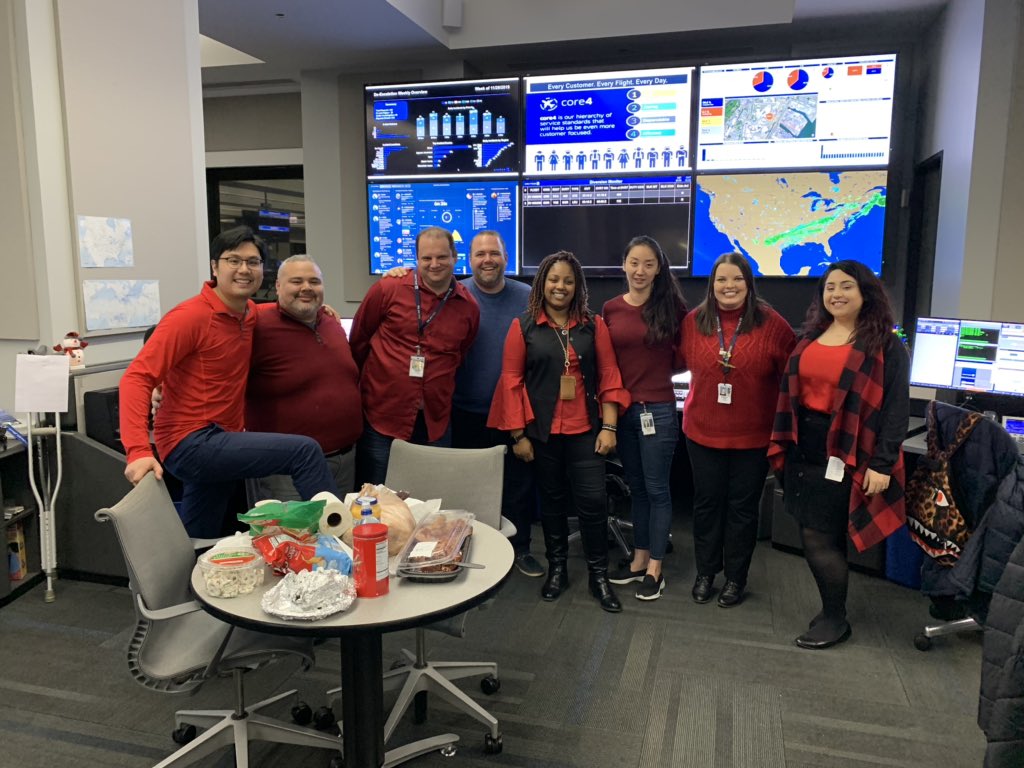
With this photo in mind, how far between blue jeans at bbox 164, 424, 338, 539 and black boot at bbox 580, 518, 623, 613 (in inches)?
44.7

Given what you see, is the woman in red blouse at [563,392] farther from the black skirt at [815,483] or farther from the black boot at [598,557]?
the black skirt at [815,483]

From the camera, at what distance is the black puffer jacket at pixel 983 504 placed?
2346mm

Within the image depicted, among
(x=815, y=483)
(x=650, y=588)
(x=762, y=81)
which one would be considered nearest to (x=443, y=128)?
(x=762, y=81)

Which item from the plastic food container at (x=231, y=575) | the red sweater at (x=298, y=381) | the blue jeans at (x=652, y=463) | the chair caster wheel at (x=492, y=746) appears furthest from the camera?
the blue jeans at (x=652, y=463)

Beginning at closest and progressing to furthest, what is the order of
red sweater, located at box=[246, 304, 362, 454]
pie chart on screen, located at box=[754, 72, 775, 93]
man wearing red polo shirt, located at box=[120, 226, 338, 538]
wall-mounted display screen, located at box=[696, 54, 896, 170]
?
1. man wearing red polo shirt, located at box=[120, 226, 338, 538]
2. red sweater, located at box=[246, 304, 362, 454]
3. wall-mounted display screen, located at box=[696, 54, 896, 170]
4. pie chart on screen, located at box=[754, 72, 775, 93]

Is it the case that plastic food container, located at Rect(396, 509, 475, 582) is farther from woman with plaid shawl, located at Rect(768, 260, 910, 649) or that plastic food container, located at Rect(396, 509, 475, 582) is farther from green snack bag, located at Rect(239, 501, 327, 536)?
woman with plaid shawl, located at Rect(768, 260, 910, 649)

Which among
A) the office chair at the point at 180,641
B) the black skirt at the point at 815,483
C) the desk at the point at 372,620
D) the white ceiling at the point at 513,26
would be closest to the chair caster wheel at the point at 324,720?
the office chair at the point at 180,641

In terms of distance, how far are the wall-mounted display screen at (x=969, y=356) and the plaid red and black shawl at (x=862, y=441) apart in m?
0.91

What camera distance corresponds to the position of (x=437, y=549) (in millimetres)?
1849

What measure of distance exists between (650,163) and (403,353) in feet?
7.08

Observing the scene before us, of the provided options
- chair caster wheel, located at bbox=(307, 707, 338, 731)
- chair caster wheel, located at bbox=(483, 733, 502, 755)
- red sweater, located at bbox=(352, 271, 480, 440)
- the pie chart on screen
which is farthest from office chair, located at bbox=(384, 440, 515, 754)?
the pie chart on screen

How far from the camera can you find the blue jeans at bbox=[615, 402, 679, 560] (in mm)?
3150

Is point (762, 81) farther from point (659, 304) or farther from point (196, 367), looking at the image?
point (196, 367)

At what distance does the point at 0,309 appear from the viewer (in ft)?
10.2
